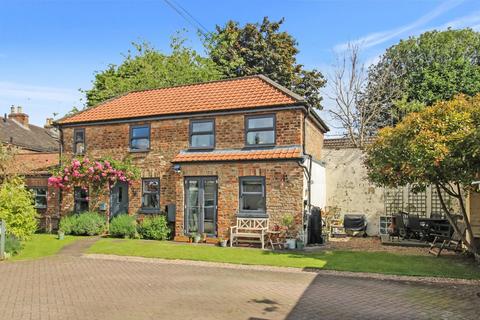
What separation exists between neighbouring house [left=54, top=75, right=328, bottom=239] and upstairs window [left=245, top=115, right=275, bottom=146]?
0.04 meters

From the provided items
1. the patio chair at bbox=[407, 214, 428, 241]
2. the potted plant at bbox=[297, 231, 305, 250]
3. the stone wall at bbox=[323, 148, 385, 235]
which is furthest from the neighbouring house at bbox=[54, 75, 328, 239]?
the patio chair at bbox=[407, 214, 428, 241]

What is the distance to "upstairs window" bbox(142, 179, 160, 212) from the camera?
61.0ft

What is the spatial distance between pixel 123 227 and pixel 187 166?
386 cm

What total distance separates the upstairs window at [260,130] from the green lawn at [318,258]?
441cm

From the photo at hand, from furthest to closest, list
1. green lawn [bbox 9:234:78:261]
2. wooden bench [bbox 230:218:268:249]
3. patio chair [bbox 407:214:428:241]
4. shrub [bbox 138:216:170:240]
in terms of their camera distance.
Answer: shrub [bbox 138:216:170:240] → patio chair [bbox 407:214:428:241] → wooden bench [bbox 230:218:268:249] → green lawn [bbox 9:234:78:261]

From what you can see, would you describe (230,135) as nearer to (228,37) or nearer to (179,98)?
(179,98)

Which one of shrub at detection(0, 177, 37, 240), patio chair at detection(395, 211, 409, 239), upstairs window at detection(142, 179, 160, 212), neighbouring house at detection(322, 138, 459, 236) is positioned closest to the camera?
shrub at detection(0, 177, 37, 240)

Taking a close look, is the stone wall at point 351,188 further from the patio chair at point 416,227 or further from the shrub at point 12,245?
the shrub at point 12,245

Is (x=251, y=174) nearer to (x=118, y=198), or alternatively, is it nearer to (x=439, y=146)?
(x=118, y=198)

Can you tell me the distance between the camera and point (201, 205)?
1708 centimetres

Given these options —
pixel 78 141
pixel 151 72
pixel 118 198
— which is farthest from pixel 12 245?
pixel 151 72

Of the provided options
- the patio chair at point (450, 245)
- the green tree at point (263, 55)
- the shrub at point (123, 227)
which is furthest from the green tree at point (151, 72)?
the patio chair at point (450, 245)

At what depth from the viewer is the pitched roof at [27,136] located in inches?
1411

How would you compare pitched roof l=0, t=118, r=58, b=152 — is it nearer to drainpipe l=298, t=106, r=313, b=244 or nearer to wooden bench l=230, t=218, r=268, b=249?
wooden bench l=230, t=218, r=268, b=249
